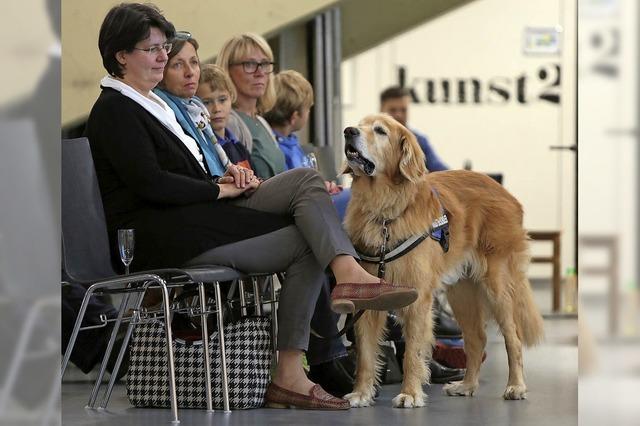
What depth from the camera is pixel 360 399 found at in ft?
13.9

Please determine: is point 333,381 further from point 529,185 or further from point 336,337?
point 529,185

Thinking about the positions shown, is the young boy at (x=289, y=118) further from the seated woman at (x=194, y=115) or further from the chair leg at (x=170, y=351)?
the chair leg at (x=170, y=351)

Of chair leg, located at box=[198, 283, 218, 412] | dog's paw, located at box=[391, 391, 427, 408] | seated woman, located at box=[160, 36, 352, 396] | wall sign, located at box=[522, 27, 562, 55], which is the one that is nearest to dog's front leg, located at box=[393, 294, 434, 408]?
dog's paw, located at box=[391, 391, 427, 408]

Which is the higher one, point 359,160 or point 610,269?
point 359,160

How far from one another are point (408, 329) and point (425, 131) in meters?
6.82

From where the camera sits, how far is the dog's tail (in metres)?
4.72

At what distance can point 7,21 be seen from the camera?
227 cm

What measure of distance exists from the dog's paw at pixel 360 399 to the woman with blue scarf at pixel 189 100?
902 millimetres

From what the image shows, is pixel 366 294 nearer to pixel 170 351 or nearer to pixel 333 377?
pixel 170 351

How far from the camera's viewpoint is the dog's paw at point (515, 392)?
448 centimetres

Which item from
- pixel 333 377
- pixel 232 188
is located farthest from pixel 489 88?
pixel 232 188

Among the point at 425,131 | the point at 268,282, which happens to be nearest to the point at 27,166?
the point at 268,282

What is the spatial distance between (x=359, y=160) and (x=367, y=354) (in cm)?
67

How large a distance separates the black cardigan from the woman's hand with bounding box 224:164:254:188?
91 mm
